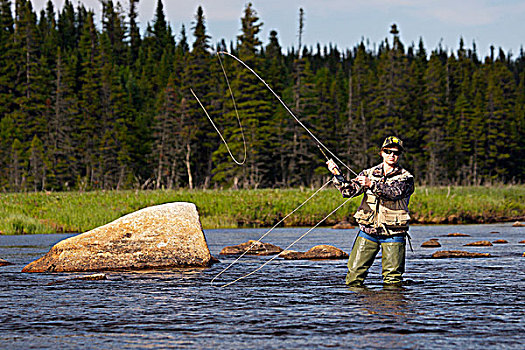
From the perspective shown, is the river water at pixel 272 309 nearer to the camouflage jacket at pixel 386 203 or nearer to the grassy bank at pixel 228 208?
the camouflage jacket at pixel 386 203

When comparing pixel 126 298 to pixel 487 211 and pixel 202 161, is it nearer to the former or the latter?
pixel 487 211

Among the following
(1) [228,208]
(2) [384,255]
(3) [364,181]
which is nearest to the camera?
(3) [364,181]

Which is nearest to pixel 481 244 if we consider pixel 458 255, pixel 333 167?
pixel 458 255

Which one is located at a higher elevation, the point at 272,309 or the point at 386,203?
the point at 386,203

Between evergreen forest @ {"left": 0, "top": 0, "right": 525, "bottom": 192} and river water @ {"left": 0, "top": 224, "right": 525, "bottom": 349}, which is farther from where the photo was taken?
evergreen forest @ {"left": 0, "top": 0, "right": 525, "bottom": 192}

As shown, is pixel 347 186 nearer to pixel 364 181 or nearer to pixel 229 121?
pixel 364 181

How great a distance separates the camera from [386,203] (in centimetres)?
809

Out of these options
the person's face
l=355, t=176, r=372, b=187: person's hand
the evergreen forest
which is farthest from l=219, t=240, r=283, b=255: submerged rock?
the evergreen forest

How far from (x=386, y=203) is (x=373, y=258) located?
0.70m

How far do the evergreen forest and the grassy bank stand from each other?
86.5 feet

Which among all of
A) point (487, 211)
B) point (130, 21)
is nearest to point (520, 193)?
point (487, 211)

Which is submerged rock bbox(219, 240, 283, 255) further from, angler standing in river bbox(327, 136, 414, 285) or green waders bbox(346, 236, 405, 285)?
angler standing in river bbox(327, 136, 414, 285)

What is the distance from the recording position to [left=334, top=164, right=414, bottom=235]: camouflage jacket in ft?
26.1

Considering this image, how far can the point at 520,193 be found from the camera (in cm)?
2762
